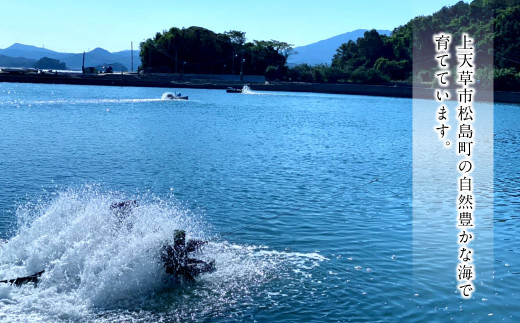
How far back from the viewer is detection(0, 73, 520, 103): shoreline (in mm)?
135000

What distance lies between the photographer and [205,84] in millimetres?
140750

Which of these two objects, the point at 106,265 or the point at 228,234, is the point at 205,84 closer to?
the point at 228,234

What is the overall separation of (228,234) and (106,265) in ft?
15.4

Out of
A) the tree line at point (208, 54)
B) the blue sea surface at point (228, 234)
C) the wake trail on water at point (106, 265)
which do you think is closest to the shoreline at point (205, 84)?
the tree line at point (208, 54)

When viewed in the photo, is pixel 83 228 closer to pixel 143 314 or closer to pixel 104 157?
pixel 143 314

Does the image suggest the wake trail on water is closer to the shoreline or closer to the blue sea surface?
the blue sea surface

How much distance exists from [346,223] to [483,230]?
4.45m

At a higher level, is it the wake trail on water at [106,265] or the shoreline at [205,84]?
the shoreline at [205,84]

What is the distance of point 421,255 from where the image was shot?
50.4 feet

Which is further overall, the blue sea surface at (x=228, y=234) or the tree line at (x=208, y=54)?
the tree line at (x=208, y=54)

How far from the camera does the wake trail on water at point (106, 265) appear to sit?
1133 centimetres

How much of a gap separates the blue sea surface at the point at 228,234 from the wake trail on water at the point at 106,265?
34 millimetres

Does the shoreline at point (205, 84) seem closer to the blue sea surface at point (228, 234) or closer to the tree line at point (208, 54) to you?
the tree line at point (208, 54)

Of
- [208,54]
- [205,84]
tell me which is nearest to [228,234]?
[205,84]
